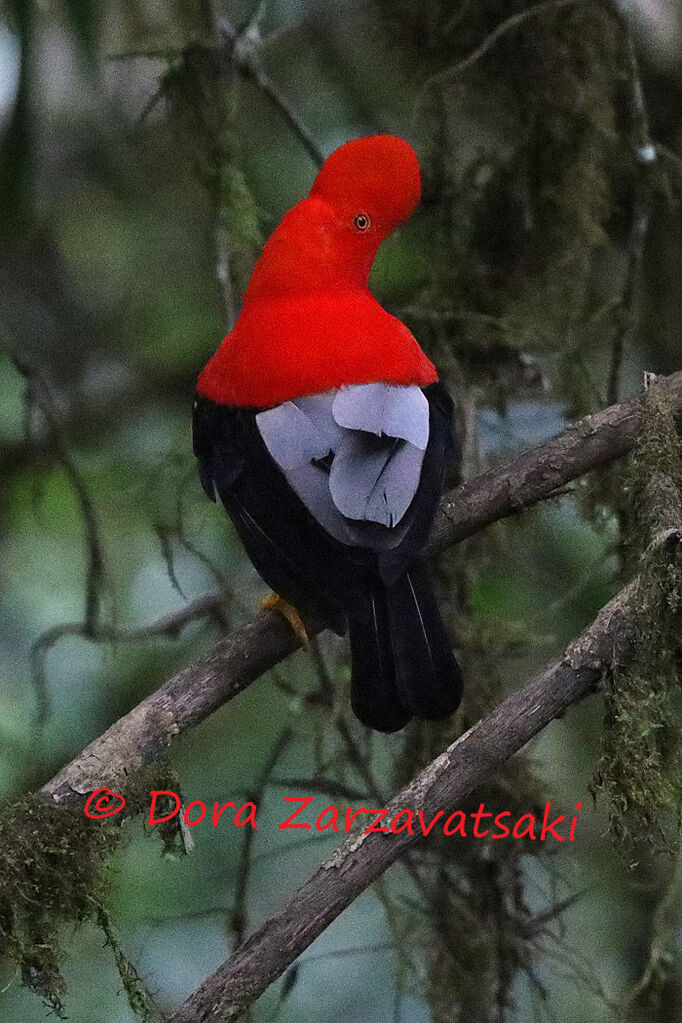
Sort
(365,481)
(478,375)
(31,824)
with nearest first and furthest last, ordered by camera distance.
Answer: (31,824) < (365,481) < (478,375)

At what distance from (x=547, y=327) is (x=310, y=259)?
96 cm

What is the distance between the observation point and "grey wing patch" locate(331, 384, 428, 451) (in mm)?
2383

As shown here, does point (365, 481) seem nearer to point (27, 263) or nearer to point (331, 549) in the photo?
point (331, 549)

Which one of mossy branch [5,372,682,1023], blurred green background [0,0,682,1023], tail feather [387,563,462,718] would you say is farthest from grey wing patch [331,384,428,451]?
blurred green background [0,0,682,1023]

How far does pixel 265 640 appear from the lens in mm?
2293

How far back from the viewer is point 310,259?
2783 mm

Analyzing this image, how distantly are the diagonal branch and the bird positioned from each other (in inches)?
12.6

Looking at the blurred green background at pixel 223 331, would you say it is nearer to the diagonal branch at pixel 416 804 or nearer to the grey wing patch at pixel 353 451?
the grey wing patch at pixel 353 451

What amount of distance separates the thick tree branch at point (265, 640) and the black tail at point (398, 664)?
0.15 meters

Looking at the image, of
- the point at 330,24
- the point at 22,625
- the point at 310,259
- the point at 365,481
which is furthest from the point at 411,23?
the point at 22,625

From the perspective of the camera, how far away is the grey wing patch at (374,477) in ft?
7.41

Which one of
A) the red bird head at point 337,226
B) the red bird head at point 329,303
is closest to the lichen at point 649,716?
the red bird head at point 329,303

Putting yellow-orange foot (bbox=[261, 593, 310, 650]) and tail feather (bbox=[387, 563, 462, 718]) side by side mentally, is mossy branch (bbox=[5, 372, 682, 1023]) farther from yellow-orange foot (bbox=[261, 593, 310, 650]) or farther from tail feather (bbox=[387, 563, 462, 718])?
tail feather (bbox=[387, 563, 462, 718])

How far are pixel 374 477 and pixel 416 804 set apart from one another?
2.21 feet
